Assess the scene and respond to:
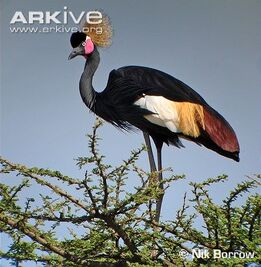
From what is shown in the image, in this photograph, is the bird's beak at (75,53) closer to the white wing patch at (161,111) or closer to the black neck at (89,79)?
the black neck at (89,79)

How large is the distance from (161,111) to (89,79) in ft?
1.48

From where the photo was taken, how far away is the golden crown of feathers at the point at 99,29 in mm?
4133

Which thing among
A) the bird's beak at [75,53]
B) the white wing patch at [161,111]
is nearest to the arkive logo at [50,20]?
the bird's beak at [75,53]

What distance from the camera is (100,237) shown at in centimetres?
293

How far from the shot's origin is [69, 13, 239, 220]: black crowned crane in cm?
402

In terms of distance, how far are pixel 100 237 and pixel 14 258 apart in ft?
1.15

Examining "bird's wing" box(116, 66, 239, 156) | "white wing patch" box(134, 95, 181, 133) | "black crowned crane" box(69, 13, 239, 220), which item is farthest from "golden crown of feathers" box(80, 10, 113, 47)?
"white wing patch" box(134, 95, 181, 133)

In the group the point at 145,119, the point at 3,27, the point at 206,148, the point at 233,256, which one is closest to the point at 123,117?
the point at 145,119

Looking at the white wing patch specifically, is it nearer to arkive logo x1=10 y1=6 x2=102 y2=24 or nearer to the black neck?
the black neck

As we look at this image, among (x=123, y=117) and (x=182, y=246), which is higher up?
A: (x=123, y=117)

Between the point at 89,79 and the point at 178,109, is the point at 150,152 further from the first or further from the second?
the point at 89,79

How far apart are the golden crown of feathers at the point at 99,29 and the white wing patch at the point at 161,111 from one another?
41cm

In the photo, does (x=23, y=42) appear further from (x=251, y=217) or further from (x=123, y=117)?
(x=251, y=217)

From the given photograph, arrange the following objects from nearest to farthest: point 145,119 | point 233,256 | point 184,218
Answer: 1. point 233,256
2. point 184,218
3. point 145,119
